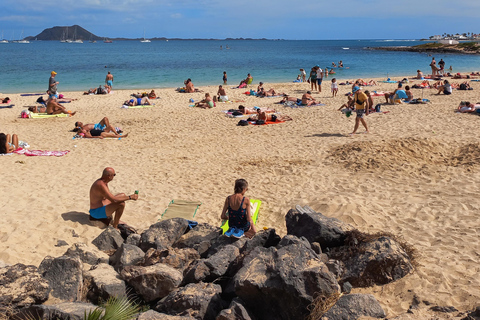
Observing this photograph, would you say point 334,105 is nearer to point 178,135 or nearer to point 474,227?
point 178,135

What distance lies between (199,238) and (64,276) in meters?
1.98

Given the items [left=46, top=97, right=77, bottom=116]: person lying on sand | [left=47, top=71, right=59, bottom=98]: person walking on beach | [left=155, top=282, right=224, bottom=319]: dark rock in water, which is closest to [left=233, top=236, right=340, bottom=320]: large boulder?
[left=155, top=282, right=224, bottom=319]: dark rock in water

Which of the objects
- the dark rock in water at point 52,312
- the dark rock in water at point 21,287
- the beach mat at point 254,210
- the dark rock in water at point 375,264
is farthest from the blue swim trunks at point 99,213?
the dark rock in water at point 375,264

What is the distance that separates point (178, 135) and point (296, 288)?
10.7 meters

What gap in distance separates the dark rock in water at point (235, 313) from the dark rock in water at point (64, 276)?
1.75 m

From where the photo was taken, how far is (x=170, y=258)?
5.09m

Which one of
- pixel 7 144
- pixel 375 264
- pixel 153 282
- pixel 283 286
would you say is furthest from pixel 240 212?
pixel 7 144

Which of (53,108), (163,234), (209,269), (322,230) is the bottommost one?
(163,234)

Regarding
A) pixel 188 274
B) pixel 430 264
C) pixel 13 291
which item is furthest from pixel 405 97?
pixel 13 291

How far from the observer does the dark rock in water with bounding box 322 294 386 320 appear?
12.8 feet

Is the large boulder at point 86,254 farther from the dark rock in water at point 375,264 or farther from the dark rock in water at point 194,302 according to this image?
the dark rock in water at point 375,264

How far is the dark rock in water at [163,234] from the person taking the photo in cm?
585

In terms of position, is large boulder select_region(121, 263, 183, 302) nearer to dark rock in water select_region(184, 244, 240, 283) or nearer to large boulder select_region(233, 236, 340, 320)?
dark rock in water select_region(184, 244, 240, 283)

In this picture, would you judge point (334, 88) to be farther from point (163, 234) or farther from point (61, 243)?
point (61, 243)
